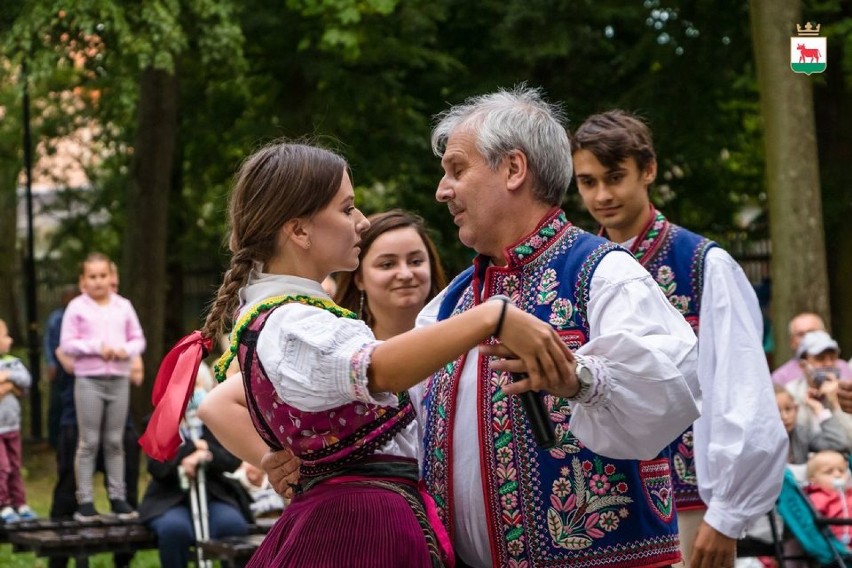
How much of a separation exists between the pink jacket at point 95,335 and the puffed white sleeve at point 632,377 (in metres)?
7.70

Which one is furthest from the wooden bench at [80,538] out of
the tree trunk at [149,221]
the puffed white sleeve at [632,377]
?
the tree trunk at [149,221]

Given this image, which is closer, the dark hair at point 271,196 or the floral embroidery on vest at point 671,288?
the dark hair at point 271,196

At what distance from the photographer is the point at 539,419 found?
2.90 metres

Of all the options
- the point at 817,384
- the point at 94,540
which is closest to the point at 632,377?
the point at 817,384

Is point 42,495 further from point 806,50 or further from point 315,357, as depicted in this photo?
point 315,357

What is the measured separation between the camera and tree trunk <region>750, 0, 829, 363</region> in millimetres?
10305

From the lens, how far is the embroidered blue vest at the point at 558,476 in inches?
123

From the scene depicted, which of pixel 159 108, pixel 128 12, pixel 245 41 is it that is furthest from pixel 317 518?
pixel 159 108

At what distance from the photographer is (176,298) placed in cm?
2012

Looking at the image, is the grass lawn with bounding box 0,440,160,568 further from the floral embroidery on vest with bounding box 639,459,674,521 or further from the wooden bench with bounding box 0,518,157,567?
the floral embroidery on vest with bounding box 639,459,674,521

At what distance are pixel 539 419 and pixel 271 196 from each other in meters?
0.78

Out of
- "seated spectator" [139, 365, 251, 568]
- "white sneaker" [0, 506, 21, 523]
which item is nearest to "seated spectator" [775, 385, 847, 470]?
"seated spectator" [139, 365, 251, 568]

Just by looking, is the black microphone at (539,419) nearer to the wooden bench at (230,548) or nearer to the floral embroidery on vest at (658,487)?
the floral embroidery on vest at (658,487)

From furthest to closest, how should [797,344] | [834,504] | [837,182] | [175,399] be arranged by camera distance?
1. [837,182]
2. [797,344]
3. [834,504]
4. [175,399]
